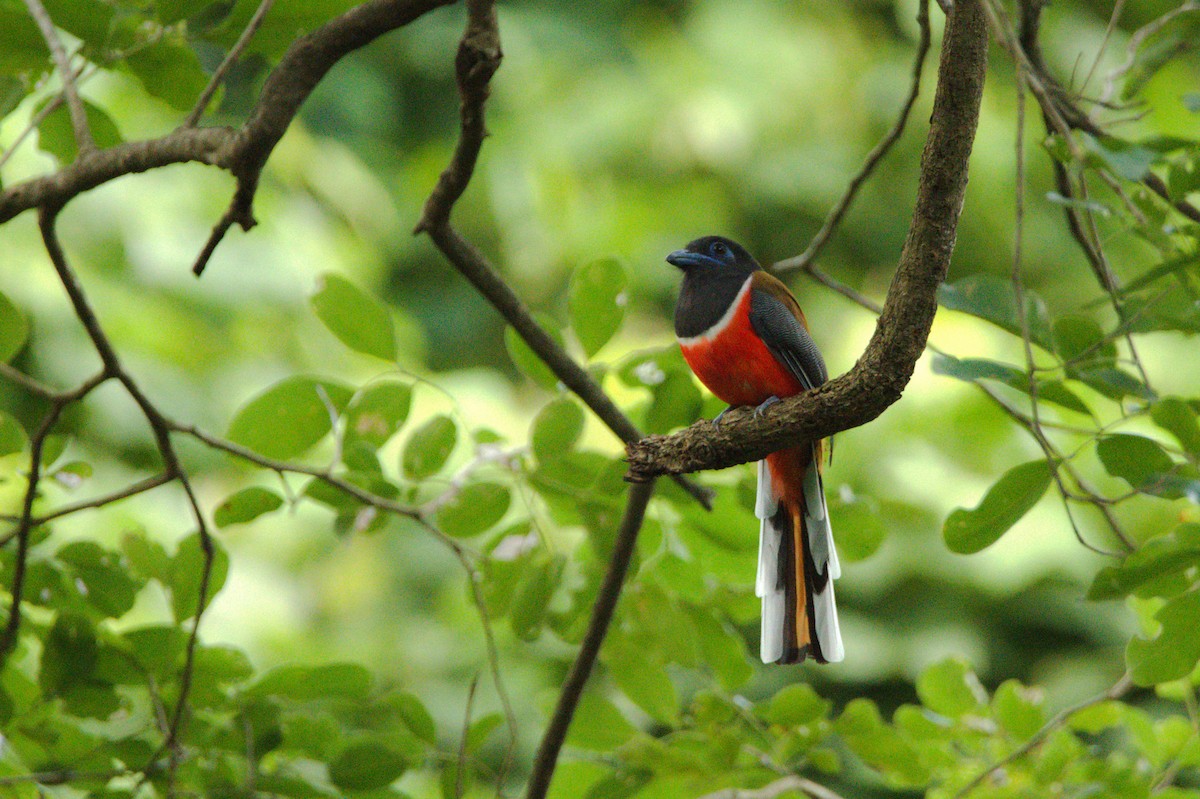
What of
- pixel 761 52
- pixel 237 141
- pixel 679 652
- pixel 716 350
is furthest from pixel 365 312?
pixel 761 52

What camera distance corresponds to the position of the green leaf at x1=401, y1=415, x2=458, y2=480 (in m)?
2.47

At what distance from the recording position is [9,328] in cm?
244

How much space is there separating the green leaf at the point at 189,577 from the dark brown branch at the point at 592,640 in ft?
2.58

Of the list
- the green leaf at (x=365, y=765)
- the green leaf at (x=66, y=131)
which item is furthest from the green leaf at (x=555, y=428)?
the green leaf at (x=66, y=131)

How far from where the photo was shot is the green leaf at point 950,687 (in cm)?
267

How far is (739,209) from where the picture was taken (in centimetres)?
931

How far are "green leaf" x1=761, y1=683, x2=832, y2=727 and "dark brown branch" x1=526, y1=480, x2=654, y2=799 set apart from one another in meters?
0.41

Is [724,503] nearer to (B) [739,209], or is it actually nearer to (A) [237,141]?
(A) [237,141]

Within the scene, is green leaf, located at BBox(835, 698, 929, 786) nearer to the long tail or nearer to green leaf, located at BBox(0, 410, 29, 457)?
the long tail

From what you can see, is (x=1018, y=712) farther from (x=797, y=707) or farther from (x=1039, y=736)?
(x=797, y=707)

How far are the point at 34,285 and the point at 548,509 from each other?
4659mm

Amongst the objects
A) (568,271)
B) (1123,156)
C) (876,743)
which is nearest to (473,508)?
(876,743)

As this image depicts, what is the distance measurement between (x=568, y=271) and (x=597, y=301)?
284 inches

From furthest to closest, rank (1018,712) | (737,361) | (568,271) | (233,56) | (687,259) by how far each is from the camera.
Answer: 1. (568,271)
2. (687,259)
3. (1018,712)
4. (737,361)
5. (233,56)
